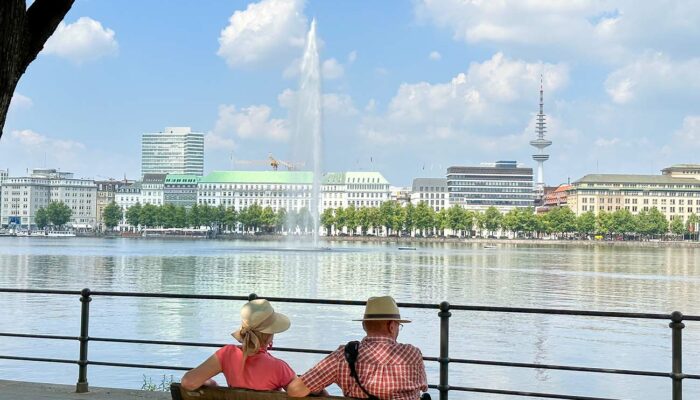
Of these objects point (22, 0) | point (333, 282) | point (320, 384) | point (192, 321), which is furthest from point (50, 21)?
point (333, 282)

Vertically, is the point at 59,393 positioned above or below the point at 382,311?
below

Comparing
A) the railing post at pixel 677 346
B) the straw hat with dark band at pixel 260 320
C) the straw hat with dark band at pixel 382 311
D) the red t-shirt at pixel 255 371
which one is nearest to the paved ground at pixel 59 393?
the red t-shirt at pixel 255 371

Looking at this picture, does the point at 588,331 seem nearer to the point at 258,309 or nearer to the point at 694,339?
the point at 694,339

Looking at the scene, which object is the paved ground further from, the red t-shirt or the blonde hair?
the blonde hair

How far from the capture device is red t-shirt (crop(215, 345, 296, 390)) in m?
6.53

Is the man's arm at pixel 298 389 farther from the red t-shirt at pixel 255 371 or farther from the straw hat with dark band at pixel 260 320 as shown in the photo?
the straw hat with dark band at pixel 260 320

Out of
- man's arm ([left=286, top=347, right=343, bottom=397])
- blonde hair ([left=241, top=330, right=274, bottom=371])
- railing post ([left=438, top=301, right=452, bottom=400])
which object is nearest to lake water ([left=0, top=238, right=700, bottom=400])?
railing post ([left=438, top=301, right=452, bottom=400])

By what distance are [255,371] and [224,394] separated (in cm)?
27

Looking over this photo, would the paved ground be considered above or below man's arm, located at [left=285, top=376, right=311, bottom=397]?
below

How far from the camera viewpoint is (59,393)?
1004cm

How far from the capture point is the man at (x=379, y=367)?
6500 millimetres

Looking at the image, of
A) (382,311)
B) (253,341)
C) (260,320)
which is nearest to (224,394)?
(253,341)

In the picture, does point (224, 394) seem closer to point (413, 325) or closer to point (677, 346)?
point (677, 346)

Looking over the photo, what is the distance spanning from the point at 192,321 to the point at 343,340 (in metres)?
7.19
